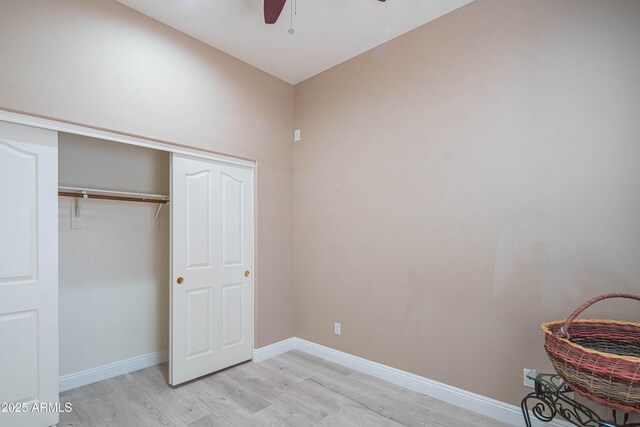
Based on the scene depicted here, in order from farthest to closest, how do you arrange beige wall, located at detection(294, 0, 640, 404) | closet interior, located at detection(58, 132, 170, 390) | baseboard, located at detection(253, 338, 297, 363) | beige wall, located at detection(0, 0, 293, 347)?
baseboard, located at detection(253, 338, 297, 363) < closet interior, located at detection(58, 132, 170, 390) < beige wall, located at detection(0, 0, 293, 347) < beige wall, located at detection(294, 0, 640, 404)

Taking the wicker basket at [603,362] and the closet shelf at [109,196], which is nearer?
the wicker basket at [603,362]

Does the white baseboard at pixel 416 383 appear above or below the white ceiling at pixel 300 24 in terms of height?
below

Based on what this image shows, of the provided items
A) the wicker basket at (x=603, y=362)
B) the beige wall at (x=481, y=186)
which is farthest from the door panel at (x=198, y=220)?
the wicker basket at (x=603, y=362)

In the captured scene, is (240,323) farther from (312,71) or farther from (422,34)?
(422,34)

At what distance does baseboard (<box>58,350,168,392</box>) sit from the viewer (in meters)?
2.72

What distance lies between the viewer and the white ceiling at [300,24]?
2.50m

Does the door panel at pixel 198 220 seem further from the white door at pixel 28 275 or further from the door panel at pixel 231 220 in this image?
the white door at pixel 28 275

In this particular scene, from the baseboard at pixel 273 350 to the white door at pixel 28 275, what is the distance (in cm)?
164

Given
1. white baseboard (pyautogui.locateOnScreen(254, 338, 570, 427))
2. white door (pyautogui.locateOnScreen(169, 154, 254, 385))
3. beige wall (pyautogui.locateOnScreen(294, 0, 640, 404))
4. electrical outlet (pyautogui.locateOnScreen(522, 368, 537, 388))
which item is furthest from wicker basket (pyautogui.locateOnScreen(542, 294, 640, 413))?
white door (pyautogui.locateOnScreen(169, 154, 254, 385))

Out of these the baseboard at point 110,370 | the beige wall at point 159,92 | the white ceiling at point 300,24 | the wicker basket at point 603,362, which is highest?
the white ceiling at point 300,24

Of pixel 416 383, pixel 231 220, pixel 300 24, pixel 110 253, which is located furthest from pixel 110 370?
pixel 300 24

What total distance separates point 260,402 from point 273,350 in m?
0.94

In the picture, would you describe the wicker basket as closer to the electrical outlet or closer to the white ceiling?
the electrical outlet

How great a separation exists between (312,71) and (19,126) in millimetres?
2573
